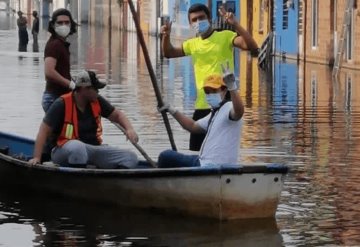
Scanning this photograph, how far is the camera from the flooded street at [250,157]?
11383 mm

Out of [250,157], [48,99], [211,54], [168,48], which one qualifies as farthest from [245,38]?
[250,157]

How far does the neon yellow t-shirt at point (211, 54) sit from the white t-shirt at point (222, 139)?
1.20 m

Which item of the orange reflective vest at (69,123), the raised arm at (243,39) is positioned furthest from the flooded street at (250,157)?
the raised arm at (243,39)

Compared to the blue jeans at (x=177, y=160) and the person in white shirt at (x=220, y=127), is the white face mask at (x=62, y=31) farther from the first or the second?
the person in white shirt at (x=220, y=127)

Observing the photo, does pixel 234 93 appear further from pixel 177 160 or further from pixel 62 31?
pixel 62 31

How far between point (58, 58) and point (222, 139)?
284 centimetres

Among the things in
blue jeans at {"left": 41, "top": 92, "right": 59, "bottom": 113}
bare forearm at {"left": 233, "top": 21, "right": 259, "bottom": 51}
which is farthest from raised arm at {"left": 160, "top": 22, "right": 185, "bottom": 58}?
blue jeans at {"left": 41, "top": 92, "right": 59, "bottom": 113}

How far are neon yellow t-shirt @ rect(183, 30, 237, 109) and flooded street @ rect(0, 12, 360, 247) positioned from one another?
1.44 metres

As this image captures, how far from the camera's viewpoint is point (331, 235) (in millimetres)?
11336

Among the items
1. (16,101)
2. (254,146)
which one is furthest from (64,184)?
(16,101)

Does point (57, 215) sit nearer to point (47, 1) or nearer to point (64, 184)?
point (64, 184)

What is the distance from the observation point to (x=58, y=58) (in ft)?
46.1

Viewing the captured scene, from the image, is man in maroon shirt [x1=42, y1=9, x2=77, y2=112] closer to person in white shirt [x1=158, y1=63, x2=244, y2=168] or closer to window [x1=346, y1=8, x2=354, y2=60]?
person in white shirt [x1=158, y1=63, x2=244, y2=168]

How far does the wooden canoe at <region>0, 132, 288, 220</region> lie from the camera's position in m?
11.6
